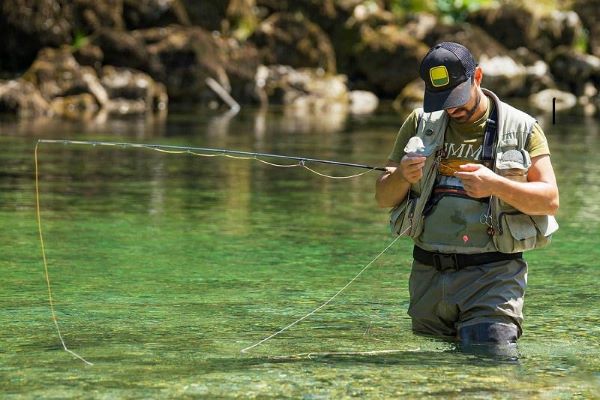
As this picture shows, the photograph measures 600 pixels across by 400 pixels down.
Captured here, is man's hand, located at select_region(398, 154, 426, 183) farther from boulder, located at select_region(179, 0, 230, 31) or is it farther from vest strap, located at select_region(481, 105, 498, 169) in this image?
boulder, located at select_region(179, 0, 230, 31)

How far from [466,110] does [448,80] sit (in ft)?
0.84

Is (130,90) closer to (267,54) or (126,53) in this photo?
(126,53)

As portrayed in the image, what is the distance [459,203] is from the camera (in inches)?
231

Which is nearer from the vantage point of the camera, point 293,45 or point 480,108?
point 480,108

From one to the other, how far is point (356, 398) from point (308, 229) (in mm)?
6116

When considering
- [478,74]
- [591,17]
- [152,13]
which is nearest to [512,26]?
[591,17]

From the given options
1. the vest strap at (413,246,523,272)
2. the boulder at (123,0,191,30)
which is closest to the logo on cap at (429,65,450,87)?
the vest strap at (413,246,523,272)

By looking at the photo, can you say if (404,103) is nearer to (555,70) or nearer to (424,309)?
(555,70)

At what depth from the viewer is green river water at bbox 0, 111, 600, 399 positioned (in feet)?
18.3

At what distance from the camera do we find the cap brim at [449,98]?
564cm

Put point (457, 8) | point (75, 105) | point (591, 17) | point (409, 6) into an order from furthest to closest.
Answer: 1. point (591, 17)
2. point (457, 8)
3. point (409, 6)
4. point (75, 105)

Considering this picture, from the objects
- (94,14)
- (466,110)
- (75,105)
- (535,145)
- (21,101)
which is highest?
(94,14)

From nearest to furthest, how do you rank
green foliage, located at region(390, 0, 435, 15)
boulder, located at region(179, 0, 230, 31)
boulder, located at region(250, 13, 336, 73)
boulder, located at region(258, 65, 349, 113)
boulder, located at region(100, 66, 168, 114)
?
boulder, located at region(100, 66, 168, 114), boulder, located at region(258, 65, 349, 113), boulder, located at region(179, 0, 230, 31), boulder, located at region(250, 13, 336, 73), green foliage, located at region(390, 0, 435, 15)

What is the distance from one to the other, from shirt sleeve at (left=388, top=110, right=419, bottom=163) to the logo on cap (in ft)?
1.22
